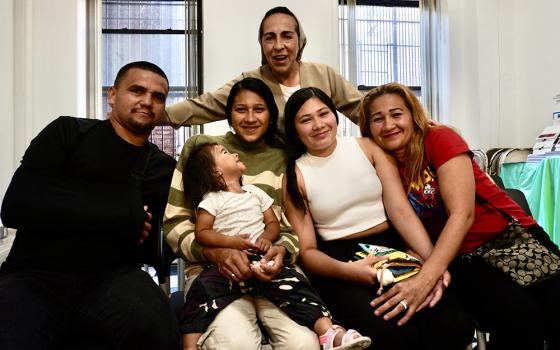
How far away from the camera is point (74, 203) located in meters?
1.36

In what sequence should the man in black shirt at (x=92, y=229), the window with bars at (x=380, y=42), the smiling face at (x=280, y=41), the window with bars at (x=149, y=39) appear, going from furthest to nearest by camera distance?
1. the window with bars at (x=380, y=42)
2. the window with bars at (x=149, y=39)
3. the smiling face at (x=280, y=41)
4. the man in black shirt at (x=92, y=229)

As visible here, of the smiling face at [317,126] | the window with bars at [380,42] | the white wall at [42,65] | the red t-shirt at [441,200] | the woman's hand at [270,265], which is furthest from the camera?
the window with bars at [380,42]

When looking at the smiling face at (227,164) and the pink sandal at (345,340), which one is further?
the smiling face at (227,164)

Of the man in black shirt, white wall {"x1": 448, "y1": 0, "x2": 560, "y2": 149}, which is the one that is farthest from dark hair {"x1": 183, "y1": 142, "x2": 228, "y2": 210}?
white wall {"x1": 448, "y1": 0, "x2": 560, "y2": 149}

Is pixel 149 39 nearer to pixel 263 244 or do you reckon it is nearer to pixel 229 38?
pixel 229 38

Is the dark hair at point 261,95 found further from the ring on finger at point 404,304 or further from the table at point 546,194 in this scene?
the table at point 546,194

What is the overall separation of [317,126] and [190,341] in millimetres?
882

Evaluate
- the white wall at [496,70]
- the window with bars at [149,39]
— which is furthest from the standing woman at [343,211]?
the white wall at [496,70]

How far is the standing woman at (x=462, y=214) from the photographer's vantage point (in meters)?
1.20

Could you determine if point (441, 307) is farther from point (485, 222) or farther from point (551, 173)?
point (551, 173)

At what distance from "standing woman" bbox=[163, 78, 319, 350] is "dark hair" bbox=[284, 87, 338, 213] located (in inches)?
2.5

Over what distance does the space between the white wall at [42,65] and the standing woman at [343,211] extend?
2302mm

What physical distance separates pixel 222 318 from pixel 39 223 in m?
0.72

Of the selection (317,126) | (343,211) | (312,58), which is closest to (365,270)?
(343,211)
